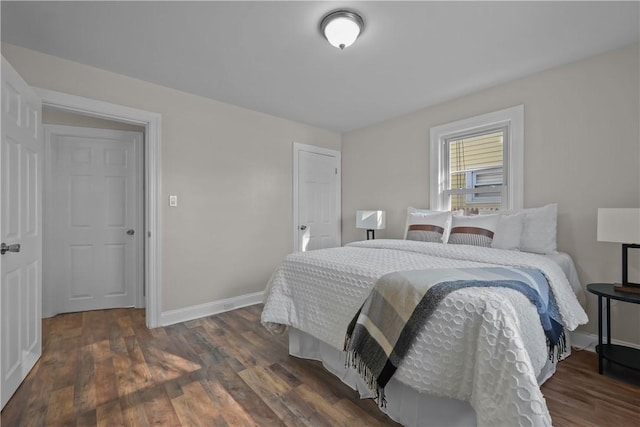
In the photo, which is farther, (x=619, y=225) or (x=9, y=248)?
(x=619, y=225)

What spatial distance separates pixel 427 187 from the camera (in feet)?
11.6

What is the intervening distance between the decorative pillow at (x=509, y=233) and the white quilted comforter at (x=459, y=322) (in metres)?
0.31

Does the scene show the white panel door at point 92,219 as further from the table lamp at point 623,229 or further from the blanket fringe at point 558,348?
the table lamp at point 623,229

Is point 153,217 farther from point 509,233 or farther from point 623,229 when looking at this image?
point 623,229

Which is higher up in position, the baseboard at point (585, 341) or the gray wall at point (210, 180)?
the gray wall at point (210, 180)

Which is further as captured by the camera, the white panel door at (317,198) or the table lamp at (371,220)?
the white panel door at (317,198)

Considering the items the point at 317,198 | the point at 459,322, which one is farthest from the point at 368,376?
the point at 317,198

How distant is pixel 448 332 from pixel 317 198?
3.20 meters

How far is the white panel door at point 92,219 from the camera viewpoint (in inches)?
123

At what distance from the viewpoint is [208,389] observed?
1806 millimetres

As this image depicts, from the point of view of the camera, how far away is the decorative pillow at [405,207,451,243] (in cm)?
287

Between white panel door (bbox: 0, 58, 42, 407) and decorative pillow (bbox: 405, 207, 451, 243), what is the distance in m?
3.08

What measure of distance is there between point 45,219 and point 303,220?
287 centimetres

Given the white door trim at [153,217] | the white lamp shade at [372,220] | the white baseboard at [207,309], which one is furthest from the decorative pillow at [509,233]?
the white door trim at [153,217]
